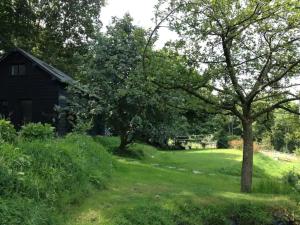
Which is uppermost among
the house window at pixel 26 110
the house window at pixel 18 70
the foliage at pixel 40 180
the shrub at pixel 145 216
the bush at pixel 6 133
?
the house window at pixel 18 70

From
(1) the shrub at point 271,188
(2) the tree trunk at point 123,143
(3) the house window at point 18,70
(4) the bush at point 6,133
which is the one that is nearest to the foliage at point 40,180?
(4) the bush at point 6,133

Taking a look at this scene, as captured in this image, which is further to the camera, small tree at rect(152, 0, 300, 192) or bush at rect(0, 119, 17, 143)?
small tree at rect(152, 0, 300, 192)

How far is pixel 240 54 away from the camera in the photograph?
11.8 metres

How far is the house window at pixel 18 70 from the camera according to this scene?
2503 cm

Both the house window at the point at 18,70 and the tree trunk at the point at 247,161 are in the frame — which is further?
the house window at the point at 18,70

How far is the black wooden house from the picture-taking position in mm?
24000

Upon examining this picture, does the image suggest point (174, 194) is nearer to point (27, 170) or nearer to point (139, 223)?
point (139, 223)

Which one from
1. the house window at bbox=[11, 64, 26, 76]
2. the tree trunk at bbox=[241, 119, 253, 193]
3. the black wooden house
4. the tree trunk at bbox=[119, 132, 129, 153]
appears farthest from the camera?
the house window at bbox=[11, 64, 26, 76]

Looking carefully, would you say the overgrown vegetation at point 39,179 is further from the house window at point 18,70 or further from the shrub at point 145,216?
Result: the house window at point 18,70

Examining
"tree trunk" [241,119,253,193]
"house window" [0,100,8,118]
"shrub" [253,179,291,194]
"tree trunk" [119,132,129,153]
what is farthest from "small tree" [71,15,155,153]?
"shrub" [253,179,291,194]

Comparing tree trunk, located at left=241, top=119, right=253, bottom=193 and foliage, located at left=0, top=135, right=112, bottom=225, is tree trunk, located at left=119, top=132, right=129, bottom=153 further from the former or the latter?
foliage, located at left=0, top=135, right=112, bottom=225

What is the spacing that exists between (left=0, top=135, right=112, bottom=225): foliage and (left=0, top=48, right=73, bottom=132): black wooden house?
14.5 meters

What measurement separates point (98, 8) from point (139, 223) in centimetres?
2940

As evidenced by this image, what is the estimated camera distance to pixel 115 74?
19.9 metres
